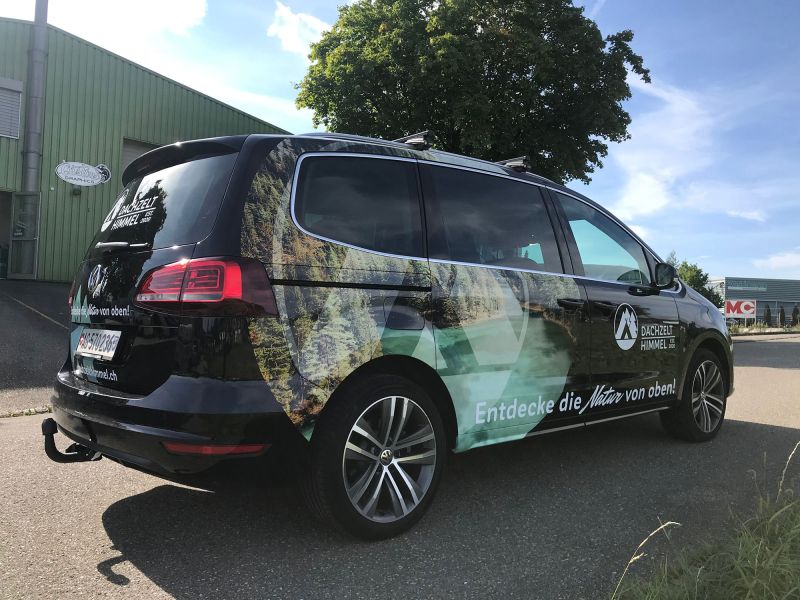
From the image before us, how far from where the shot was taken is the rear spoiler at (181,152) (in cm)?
287

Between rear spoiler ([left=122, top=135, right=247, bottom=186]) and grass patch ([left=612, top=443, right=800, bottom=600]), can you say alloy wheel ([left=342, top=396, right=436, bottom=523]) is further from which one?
rear spoiler ([left=122, top=135, right=247, bottom=186])

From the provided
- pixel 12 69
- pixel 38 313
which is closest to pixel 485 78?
pixel 12 69

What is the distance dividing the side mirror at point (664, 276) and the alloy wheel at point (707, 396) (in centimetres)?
82

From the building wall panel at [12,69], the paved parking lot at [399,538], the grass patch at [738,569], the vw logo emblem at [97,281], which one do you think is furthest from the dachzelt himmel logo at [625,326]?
the building wall panel at [12,69]

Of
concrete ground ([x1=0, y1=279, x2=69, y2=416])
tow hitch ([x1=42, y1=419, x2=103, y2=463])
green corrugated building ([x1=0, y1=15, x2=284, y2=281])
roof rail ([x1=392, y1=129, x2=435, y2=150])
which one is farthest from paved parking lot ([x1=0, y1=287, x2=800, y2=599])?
green corrugated building ([x1=0, y1=15, x2=284, y2=281])

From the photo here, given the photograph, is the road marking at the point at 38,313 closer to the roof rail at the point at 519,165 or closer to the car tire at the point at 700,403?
the roof rail at the point at 519,165

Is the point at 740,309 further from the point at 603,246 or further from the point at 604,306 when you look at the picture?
the point at 604,306

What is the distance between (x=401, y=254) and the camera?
3.11 meters

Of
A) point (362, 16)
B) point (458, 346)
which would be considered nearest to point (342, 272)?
point (458, 346)

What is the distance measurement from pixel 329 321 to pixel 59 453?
1.56 m

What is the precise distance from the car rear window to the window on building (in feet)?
54.2

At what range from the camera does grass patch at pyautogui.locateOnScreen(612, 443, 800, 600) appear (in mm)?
2113

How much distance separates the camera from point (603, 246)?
14.5 ft

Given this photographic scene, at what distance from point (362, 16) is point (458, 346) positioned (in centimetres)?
1922
